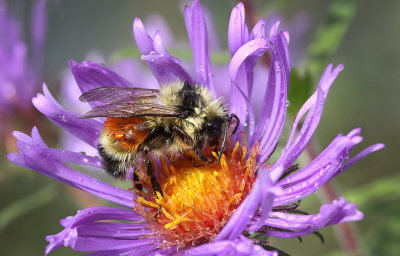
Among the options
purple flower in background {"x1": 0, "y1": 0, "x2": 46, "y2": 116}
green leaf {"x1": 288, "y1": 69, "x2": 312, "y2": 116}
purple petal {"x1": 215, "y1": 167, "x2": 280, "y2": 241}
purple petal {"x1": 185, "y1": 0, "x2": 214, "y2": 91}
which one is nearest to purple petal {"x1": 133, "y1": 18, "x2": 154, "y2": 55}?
purple petal {"x1": 185, "y1": 0, "x2": 214, "y2": 91}

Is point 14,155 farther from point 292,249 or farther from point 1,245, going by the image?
point 1,245

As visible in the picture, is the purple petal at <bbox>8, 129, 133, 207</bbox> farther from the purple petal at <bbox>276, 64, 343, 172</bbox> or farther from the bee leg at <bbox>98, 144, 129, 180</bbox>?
the purple petal at <bbox>276, 64, 343, 172</bbox>

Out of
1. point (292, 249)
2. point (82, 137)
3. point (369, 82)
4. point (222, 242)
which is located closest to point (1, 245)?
point (292, 249)

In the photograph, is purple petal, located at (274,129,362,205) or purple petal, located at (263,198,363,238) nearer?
purple petal, located at (263,198,363,238)

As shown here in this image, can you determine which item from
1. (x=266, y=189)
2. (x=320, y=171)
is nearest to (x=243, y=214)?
(x=266, y=189)

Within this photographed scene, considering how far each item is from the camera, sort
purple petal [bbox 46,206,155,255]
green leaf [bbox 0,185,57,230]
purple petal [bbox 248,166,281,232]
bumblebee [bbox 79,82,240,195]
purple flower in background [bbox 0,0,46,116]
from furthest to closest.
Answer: purple flower in background [bbox 0,0,46,116]
green leaf [bbox 0,185,57,230]
bumblebee [bbox 79,82,240,195]
purple petal [bbox 46,206,155,255]
purple petal [bbox 248,166,281,232]

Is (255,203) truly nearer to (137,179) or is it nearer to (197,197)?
Result: (197,197)
